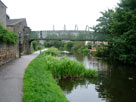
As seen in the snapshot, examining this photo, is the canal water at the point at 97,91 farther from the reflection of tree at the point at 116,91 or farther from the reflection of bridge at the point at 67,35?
the reflection of bridge at the point at 67,35

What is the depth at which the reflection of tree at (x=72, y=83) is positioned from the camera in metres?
9.40

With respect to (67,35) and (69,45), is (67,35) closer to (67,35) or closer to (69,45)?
(67,35)

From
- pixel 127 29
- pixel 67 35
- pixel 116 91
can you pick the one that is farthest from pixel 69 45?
pixel 116 91

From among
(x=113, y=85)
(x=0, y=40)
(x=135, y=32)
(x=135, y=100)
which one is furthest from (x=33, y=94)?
(x=135, y=32)


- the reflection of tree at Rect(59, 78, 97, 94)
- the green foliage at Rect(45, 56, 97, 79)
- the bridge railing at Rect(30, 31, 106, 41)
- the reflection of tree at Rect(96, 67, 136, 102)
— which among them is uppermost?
the bridge railing at Rect(30, 31, 106, 41)

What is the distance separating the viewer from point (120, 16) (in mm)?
19359

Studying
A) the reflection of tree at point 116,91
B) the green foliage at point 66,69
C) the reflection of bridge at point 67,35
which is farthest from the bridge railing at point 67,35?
the reflection of tree at point 116,91

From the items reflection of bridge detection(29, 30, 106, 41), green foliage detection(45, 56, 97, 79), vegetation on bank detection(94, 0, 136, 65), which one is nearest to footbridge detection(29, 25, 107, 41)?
reflection of bridge detection(29, 30, 106, 41)

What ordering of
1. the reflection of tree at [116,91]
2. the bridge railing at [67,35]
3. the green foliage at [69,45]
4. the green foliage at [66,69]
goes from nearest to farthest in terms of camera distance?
1. the reflection of tree at [116,91]
2. the green foliage at [66,69]
3. the bridge railing at [67,35]
4. the green foliage at [69,45]

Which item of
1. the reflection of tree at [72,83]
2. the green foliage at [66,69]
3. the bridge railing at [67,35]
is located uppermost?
the bridge railing at [67,35]

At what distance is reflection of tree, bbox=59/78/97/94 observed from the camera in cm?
940

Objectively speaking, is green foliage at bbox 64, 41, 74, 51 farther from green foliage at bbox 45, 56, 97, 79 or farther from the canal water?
the canal water

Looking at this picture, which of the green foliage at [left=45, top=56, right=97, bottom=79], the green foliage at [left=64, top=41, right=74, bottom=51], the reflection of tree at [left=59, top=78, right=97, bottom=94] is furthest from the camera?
the green foliage at [left=64, top=41, right=74, bottom=51]

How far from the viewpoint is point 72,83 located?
10.3m
